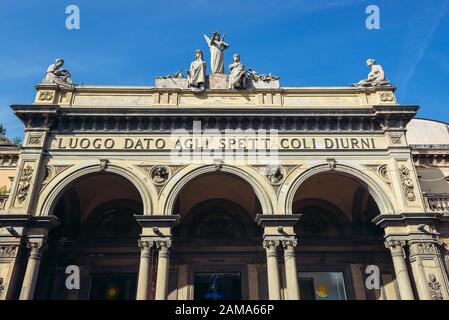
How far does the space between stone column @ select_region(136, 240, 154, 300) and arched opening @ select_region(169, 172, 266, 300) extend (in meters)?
3.21

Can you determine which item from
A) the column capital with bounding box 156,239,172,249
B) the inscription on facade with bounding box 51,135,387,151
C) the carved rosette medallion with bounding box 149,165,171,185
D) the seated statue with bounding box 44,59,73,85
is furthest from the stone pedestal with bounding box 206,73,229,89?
the column capital with bounding box 156,239,172,249

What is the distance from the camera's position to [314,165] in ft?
49.8

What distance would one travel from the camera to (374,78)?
57.4ft

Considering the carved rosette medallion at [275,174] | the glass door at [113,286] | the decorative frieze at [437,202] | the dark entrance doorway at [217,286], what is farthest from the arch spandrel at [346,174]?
the glass door at [113,286]

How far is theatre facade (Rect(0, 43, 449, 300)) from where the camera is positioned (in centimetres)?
1372

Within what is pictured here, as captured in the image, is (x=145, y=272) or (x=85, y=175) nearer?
(x=145, y=272)

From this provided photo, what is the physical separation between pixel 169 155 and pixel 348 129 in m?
7.83

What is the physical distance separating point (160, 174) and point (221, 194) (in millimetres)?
4171

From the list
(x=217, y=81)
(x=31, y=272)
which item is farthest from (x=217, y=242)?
(x=31, y=272)

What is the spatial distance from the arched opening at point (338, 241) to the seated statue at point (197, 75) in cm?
664

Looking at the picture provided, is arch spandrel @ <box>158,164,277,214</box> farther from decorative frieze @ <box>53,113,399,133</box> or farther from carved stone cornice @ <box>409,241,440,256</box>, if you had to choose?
carved stone cornice @ <box>409,241,440,256</box>

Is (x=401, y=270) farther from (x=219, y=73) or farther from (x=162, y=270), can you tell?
(x=219, y=73)
